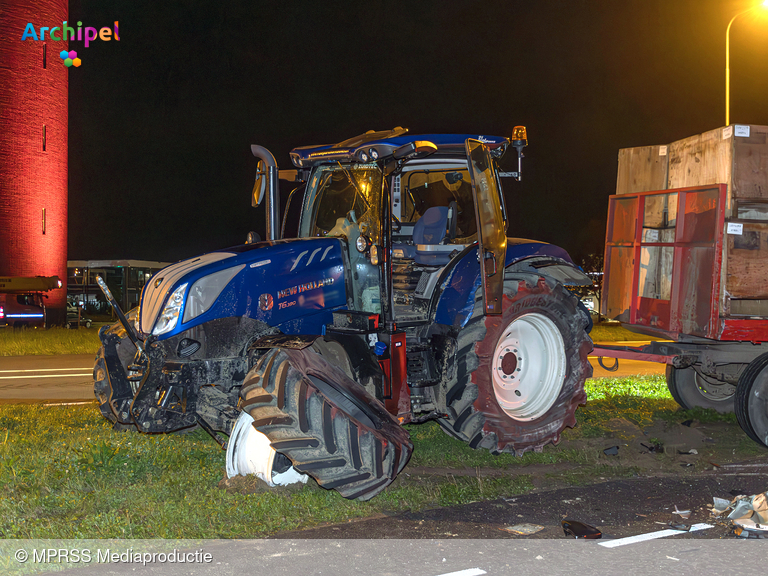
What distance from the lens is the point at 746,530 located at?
16.9 ft

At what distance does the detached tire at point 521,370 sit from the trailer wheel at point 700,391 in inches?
85.8

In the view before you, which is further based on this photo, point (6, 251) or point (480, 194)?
point (6, 251)

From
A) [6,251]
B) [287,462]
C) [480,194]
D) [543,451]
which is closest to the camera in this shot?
[287,462]

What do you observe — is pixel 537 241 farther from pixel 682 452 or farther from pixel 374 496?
pixel 374 496

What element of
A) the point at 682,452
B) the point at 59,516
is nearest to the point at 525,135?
the point at 682,452

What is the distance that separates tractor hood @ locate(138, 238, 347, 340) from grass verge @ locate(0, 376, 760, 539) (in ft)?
4.11

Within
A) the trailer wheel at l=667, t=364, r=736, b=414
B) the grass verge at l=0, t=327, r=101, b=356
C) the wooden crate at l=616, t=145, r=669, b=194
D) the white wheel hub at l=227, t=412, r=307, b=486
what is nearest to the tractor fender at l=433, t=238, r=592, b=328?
the wooden crate at l=616, t=145, r=669, b=194

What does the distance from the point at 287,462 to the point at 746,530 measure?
3.30 metres

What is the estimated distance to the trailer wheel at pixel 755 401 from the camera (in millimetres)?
7543

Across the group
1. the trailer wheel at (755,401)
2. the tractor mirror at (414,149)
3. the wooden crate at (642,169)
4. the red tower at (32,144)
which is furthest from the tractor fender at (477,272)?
the red tower at (32,144)

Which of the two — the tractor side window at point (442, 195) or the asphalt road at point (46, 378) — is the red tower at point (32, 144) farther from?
the tractor side window at point (442, 195)

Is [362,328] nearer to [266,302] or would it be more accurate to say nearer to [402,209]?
[266,302]

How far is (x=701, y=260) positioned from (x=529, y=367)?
2006mm

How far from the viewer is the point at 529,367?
25.2 ft
